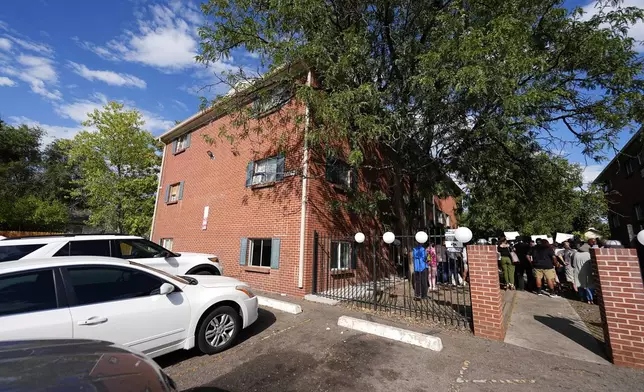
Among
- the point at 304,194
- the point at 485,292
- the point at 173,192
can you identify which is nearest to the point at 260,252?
the point at 304,194

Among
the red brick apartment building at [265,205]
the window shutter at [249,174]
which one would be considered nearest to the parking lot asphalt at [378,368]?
the red brick apartment building at [265,205]

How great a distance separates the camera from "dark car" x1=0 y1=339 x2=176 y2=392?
4.92 ft

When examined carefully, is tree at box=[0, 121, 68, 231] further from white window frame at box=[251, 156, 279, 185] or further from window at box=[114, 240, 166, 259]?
window at box=[114, 240, 166, 259]

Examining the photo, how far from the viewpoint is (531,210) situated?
1122 cm

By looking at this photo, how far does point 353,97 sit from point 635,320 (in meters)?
6.50

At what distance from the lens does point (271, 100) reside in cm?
958

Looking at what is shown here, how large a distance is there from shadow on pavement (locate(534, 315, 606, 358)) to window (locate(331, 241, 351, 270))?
17.7 ft

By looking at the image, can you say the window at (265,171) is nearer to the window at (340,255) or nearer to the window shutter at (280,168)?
the window shutter at (280,168)

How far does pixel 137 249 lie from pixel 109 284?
3431mm

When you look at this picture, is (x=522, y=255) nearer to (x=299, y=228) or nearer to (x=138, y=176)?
(x=299, y=228)

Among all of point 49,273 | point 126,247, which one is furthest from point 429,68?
point 126,247

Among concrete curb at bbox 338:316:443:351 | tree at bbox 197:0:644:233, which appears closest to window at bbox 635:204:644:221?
tree at bbox 197:0:644:233

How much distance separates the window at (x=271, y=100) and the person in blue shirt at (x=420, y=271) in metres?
6.43

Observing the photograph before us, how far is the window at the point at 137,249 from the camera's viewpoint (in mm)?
6218
